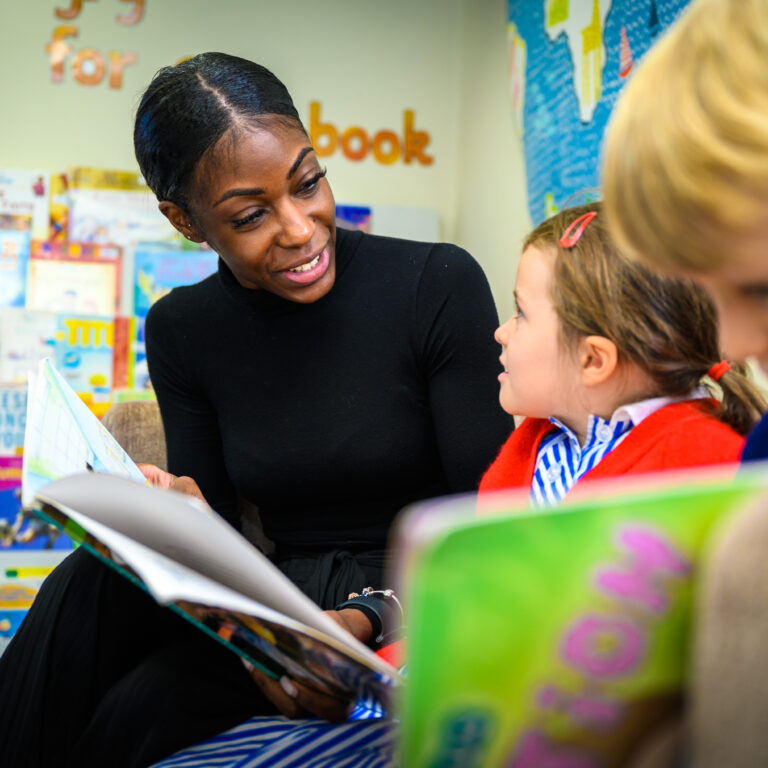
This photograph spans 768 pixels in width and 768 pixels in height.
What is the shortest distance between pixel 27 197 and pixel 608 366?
1.92 metres

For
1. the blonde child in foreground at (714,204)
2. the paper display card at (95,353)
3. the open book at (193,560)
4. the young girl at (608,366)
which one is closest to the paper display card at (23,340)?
the paper display card at (95,353)

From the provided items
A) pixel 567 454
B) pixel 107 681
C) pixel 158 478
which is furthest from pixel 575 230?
pixel 107 681

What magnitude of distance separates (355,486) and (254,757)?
0.44m

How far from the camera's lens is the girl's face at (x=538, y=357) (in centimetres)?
89

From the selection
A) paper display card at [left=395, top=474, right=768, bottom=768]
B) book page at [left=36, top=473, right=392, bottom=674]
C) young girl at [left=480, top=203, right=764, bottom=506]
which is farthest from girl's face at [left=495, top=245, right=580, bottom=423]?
paper display card at [left=395, top=474, right=768, bottom=768]

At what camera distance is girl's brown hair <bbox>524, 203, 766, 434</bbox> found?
2.68 ft

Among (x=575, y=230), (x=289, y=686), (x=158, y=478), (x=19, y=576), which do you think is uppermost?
(x=575, y=230)

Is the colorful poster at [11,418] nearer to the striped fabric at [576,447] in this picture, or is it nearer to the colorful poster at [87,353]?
the colorful poster at [87,353]

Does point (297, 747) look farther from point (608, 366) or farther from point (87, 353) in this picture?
point (87, 353)

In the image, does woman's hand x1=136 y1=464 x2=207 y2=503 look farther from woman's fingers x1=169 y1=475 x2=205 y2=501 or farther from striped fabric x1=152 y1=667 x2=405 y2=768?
striped fabric x1=152 y1=667 x2=405 y2=768

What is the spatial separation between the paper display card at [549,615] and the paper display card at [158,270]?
2.08 metres

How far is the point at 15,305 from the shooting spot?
7.54ft

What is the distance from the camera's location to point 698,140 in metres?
0.44

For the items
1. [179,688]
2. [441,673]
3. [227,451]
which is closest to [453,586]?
[441,673]
